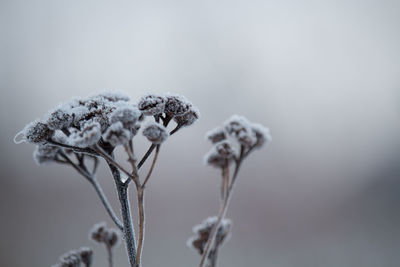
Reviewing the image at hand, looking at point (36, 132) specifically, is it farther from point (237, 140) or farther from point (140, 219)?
point (237, 140)

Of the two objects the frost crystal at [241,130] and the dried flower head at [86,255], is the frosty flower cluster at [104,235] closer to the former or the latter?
the dried flower head at [86,255]

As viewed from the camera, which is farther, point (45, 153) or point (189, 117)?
point (45, 153)

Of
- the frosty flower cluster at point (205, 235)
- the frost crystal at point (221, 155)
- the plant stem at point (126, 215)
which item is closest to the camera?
the plant stem at point (126, 215)

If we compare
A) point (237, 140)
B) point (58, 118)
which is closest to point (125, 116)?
point (58, 118)

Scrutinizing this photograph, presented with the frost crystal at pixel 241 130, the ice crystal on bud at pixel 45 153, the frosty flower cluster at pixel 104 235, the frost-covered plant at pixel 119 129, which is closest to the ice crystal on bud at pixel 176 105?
the frost-covered plant at pixel 119 129

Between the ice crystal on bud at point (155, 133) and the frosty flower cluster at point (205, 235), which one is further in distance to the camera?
the frosty flower cluster at point (205, 235)
